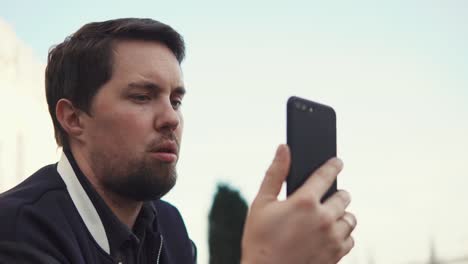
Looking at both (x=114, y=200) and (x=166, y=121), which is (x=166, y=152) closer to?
(x=166, y=121)

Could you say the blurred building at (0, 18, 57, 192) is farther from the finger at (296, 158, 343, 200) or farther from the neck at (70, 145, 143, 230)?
the finger at (296, 158, 343, 200)

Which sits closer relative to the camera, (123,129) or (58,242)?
(58,242)

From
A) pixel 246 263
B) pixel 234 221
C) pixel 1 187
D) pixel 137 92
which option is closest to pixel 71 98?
pixel 137 92

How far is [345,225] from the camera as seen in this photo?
1.45 meters

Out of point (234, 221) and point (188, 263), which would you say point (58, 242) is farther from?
point (234, 221)

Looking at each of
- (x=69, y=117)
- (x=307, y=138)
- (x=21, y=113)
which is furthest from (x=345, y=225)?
(x=21, y=113)

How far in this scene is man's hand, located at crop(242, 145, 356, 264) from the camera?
1.39 meters

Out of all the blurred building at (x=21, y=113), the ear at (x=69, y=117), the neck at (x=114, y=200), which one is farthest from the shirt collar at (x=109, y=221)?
the blurred building at (x=21, y=113)

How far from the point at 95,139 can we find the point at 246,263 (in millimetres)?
1783

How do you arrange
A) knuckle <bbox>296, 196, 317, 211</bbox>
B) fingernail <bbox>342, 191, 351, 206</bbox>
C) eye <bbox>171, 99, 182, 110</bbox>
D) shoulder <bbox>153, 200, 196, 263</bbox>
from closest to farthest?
knuckle <bbox>296, 196, 317, 211</bbox>
fingernail <bbox>342, 191, 351, 206</bbox>
eye <bbox>171, 99, 182, 110</bbox>
shoulder <bbox>153, 200, 196, 263</bbox>

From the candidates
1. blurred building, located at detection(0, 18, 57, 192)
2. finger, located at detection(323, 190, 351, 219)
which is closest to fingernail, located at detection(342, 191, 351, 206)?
finger, located at detection(323, 190, 351, 219)

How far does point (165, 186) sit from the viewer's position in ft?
9.81

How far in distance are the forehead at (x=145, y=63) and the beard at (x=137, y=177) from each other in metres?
0.40

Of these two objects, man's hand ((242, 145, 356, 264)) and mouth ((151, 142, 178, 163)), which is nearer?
man's hand ((242, 145, 356, 264))
